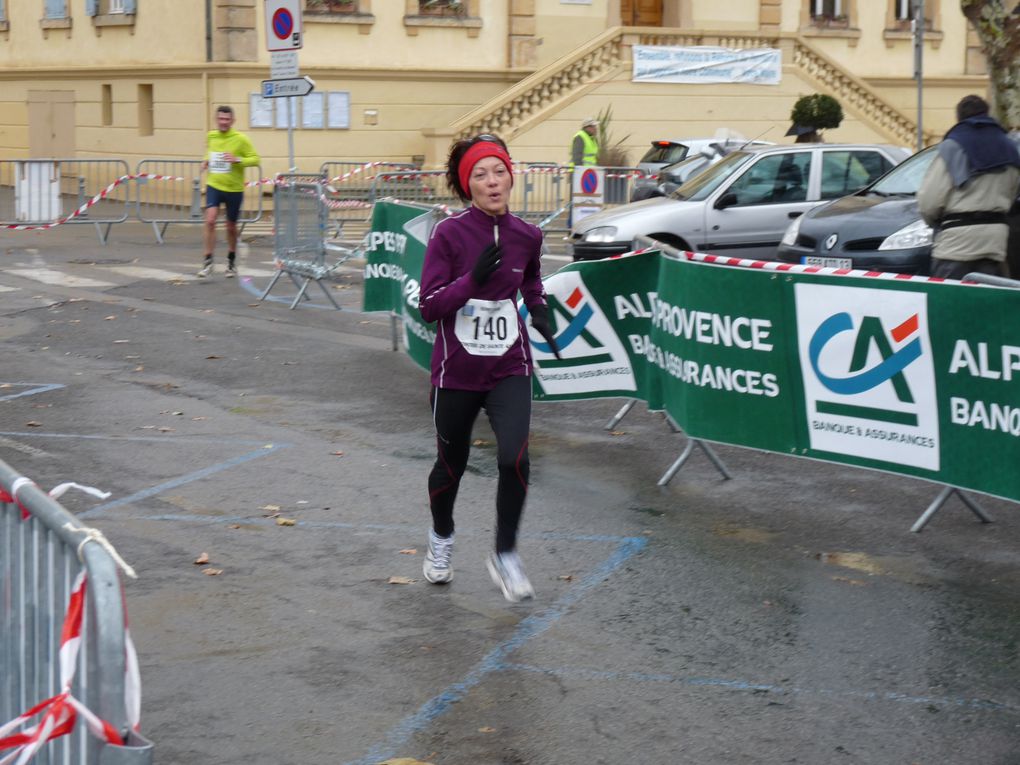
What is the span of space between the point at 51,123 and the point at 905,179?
2549 centimetres

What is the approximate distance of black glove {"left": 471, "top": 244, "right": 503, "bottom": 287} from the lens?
19.6ft

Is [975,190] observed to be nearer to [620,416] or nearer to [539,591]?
[620,416]

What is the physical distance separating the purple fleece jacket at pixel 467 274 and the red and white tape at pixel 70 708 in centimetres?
315

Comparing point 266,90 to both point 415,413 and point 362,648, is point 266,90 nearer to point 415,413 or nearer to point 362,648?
point 415,413

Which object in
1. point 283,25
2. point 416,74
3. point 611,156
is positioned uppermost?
point 416,74

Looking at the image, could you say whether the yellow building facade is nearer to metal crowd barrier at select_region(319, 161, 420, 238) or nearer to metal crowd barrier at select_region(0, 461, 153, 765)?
metal crowd barrier at select_region(319, 161, 420, 238)

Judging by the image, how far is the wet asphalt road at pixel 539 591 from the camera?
5.09 metres

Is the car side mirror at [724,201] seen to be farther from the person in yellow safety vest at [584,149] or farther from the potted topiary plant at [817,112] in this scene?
the potted topiary plant at [817,112]

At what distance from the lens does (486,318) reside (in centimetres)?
623

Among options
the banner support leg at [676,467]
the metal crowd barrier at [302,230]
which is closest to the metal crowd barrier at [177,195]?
the metal crowd barrier at [302,230]

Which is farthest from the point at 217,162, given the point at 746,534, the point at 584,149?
the point at 746,534

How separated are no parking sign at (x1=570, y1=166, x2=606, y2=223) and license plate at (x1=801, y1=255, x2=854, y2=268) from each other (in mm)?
8621

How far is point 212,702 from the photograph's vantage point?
530 centimetres

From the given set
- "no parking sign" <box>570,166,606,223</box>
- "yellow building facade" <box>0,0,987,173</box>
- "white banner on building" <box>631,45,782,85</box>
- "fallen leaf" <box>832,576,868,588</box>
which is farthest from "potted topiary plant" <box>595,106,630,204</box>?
"fallen leaf" <box>832,576,868,588</box>
